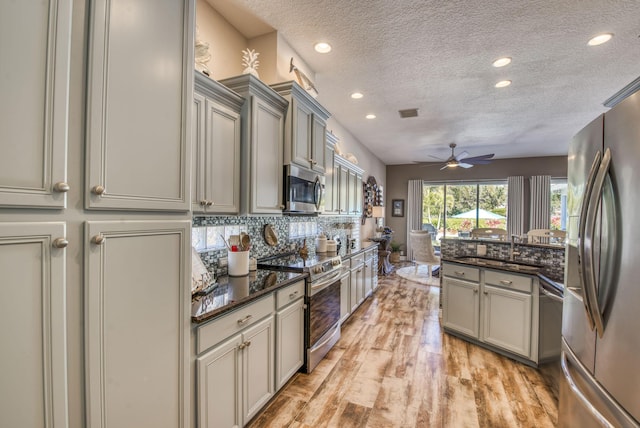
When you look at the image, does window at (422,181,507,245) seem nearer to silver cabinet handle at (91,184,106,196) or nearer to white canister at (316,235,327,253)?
white canister at (316,235,327,253)

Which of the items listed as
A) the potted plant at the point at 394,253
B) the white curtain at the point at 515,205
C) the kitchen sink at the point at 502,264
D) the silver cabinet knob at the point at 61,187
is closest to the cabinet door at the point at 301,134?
the silver cabinet knob at the point at 61,187

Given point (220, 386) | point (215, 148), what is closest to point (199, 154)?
point (215, 148)

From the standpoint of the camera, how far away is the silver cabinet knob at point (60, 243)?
33.2 inches

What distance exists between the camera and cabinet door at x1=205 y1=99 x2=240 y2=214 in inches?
73.3

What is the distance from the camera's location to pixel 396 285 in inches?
221

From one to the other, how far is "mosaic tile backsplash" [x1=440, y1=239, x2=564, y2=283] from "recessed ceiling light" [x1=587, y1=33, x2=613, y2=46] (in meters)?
1.84

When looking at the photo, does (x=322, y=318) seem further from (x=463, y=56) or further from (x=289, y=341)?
(x=463, y=56)

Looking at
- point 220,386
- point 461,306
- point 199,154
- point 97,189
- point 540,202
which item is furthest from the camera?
point 540,202

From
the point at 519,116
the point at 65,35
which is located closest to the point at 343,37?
the point at 65,35

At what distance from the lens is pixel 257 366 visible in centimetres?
182

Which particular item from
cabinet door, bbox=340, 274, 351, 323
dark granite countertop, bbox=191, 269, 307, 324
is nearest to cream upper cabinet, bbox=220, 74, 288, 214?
dark granite countertop, bbox=191, 269, 307, 324

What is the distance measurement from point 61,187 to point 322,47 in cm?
250

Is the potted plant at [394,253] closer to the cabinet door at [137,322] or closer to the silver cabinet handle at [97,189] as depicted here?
the cabinet door at [137,322]

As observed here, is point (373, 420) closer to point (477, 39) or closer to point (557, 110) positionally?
point (477, 39)
